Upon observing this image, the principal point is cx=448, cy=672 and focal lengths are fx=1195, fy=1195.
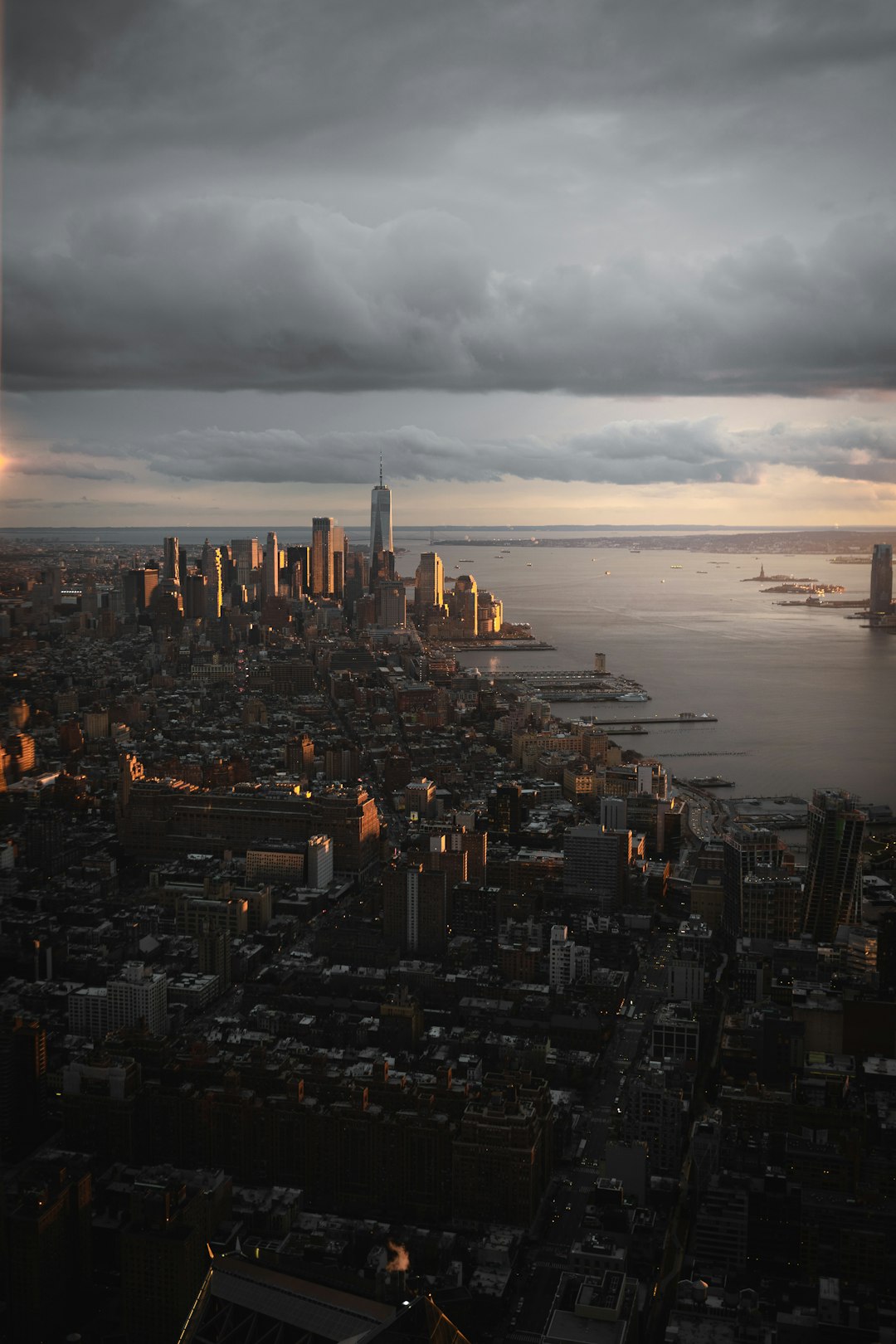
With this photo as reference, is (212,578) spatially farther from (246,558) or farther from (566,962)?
(566,962)

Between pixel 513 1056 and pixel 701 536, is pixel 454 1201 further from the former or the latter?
pixel 701 536

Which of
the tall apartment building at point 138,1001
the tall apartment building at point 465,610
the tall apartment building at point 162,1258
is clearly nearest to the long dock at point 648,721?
the tall apartment building at point 465,610

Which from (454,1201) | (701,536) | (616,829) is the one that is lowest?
(454,1201)

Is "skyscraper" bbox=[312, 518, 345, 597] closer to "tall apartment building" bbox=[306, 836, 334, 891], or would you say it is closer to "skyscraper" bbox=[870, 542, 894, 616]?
"tall apartment building" bbox=[306, 836, 334, 891]

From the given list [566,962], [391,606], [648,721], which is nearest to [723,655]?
[648,721]

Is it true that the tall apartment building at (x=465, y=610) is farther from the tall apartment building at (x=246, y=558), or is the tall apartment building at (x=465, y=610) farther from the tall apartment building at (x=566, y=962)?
the tall apartment building at (x=566, y=962)

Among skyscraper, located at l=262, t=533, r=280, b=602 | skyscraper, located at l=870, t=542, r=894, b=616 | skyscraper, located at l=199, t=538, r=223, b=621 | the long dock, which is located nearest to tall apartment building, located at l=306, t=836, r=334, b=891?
skyscraper, located at l=199, t=538, r=223, b=621

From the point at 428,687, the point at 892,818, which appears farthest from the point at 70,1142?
the point at 428,687
